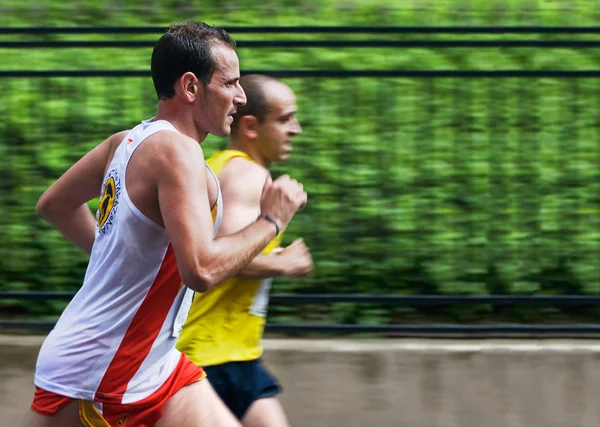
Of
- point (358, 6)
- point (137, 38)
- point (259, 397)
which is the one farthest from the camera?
point (358, 6)

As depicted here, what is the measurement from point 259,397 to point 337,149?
1.76 m

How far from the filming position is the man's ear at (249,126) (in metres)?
3.50

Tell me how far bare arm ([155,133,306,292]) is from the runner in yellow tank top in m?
0.55

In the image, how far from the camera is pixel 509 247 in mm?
4922

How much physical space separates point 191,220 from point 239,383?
1067mm

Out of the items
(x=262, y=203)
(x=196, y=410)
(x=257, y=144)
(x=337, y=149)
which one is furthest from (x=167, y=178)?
(x=337, y=149)

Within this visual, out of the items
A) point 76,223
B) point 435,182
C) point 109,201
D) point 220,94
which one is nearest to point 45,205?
point 76,223

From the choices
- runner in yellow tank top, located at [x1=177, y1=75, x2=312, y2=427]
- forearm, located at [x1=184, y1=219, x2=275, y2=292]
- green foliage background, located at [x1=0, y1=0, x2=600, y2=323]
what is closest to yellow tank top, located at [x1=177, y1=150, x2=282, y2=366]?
runner in yellow tank top, located at [x1=177, y1=75, x2=312, y2=427]

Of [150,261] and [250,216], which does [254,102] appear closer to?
[250,216]

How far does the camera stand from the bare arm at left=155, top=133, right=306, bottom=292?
249 cm

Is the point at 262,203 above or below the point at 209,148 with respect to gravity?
above

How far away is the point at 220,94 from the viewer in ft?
8.96

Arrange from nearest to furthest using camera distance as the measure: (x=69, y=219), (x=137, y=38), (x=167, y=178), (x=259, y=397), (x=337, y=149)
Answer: (x=167, y=178), (x=69, y=219), (x=259, y=397), (x=337, y=149), (x=137, y=38)

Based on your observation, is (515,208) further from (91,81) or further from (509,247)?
(91,81)
